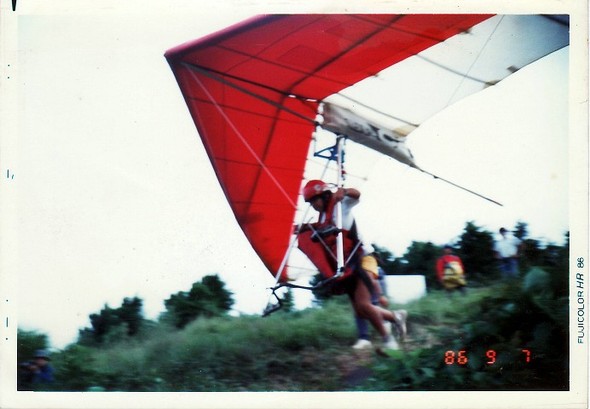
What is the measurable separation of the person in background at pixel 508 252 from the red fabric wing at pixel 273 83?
1.03m

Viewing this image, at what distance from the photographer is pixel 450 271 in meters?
2.94

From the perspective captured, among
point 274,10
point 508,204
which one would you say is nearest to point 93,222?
point 274,10

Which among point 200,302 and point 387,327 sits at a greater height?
point 200,302

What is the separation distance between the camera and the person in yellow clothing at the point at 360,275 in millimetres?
2947

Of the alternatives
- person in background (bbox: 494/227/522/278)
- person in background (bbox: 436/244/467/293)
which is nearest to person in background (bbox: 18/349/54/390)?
person in background (bbox: 436/244/467/293)

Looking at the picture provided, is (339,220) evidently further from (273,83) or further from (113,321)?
(113,321)

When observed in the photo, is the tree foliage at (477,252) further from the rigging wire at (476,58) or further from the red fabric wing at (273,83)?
the red fabric wing at (273,83)

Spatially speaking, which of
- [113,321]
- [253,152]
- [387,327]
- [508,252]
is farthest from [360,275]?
[113,321]

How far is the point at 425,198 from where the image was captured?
9.69 feet

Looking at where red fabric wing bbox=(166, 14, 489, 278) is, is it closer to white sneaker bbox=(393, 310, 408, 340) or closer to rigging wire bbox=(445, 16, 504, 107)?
rigging wire bbox=(445, 16, 504, 107)

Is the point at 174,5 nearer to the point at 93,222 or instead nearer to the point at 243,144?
the point at 243,144

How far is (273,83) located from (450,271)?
4.26ft

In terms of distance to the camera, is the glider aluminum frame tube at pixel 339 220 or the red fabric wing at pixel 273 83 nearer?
the red fabric wing at pixel 273 83

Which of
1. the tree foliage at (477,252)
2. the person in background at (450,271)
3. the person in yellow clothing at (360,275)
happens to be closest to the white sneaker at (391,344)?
the person in yellow clothing at (360,275)
